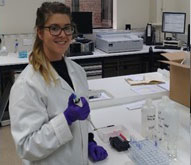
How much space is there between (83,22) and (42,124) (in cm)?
321

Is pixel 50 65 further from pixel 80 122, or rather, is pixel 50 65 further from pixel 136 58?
pixel 136 58

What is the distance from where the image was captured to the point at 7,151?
9.70 ft

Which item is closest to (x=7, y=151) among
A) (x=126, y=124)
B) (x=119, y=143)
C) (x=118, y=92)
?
(x=118, y=92)

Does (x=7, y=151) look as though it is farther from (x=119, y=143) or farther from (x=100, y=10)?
(x=100, y=10)

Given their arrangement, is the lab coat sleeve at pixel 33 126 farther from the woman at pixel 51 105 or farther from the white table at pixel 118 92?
the white table at pixel 118 92

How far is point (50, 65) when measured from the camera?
1251mm

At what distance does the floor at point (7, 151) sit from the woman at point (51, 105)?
64.0 inches

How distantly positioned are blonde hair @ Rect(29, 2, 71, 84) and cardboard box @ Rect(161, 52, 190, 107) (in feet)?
3.02

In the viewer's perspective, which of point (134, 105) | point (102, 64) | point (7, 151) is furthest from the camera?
point (102, 64)

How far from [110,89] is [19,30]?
7.36 ft

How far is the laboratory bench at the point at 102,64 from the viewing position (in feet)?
11.4

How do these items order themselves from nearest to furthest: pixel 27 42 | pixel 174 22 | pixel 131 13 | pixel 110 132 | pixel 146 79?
pixel 110 132
pixel 146 79
pixel 27 42
pixel 174 22
pixel 131 13

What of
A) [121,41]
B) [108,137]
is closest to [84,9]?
[121,41]

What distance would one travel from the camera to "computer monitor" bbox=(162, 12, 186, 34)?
4.25 meters
